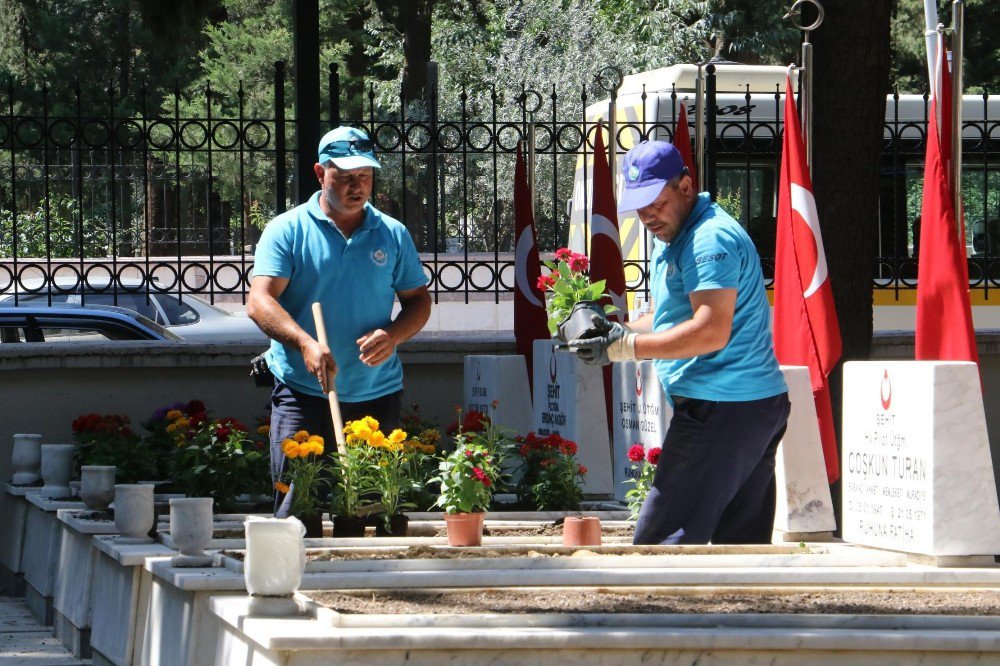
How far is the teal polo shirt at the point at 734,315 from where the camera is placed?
18.6 ft


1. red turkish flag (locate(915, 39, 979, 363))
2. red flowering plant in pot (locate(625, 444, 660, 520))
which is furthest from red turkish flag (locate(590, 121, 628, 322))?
red flowering plant in pot (locate(625, 444, 660, 520))

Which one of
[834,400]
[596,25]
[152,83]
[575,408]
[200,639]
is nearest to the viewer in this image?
[200,639]

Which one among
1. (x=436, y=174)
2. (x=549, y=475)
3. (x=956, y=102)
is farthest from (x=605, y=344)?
(x=436, y=174)

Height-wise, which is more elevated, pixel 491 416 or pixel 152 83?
pixel 152 83

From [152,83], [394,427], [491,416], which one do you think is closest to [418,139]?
[491,416]

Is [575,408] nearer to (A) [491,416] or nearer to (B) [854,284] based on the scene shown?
(A) [491,416]

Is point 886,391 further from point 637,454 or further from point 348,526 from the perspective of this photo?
point 348,526

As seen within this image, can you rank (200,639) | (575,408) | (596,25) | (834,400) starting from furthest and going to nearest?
1. (596,25)
2. (834,400)
3. (575,408)
4. (200,639)

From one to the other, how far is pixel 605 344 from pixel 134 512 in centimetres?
206

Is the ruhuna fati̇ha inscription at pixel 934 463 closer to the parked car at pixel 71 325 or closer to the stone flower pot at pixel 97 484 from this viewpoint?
the stone flower pot at pixel 97 484

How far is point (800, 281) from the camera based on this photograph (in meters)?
8.58

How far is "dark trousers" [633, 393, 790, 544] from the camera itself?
579cm

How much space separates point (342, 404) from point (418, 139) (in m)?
4.48

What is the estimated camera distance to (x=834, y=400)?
9969 millimetres
